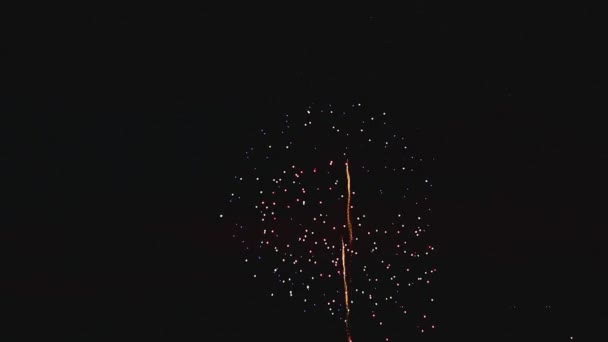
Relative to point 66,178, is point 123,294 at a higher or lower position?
lower

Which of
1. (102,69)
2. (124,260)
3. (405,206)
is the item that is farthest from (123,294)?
(405,206)

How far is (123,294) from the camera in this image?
3.02 metres

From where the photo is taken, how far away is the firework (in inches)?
117

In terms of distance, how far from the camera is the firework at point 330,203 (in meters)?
2.98

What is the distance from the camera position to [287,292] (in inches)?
119

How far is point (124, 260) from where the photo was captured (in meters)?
2.98

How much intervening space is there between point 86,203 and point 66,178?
96 millimetres

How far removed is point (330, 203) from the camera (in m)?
3.00

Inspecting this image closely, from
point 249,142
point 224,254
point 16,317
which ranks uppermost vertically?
point 249,142

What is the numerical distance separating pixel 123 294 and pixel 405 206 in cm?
91

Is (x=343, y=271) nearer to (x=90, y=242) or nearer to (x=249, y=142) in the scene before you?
(x=249, y=142)

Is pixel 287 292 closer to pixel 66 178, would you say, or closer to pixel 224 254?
pixel 224 254

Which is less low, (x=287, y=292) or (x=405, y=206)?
(x=405, y=206)

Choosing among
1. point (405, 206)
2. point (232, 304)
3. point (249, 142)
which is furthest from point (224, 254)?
point (405, 206)
